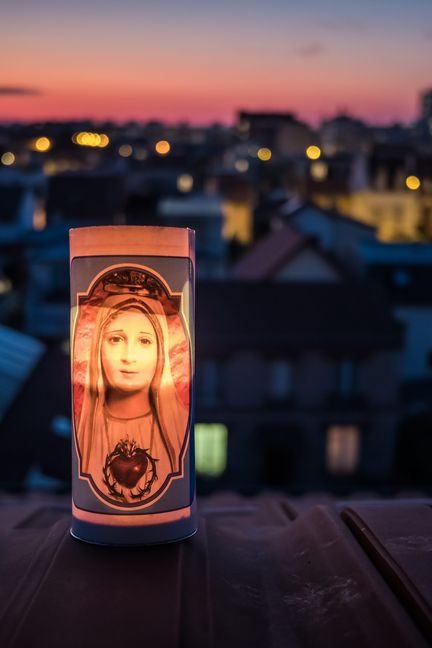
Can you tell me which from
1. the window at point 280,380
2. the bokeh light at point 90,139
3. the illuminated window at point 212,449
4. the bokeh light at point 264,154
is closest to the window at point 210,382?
the illuminated window at point 212,449

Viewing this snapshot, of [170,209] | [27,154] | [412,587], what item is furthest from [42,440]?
[27,154]

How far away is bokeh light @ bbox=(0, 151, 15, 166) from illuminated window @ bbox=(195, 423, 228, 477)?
56866 millimetres

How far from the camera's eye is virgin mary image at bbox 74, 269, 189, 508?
352 centimetres

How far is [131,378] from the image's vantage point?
3.53 m

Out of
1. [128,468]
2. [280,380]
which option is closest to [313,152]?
[280,380]

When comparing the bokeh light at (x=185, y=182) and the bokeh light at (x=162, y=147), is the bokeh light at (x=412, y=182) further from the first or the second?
the bokeh light at (x=162, y=147)

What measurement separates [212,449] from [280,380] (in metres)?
2.49

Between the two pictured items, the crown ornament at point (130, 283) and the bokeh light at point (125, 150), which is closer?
the crown ornament at point (130, 283)

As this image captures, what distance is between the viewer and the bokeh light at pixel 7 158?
2889 inches

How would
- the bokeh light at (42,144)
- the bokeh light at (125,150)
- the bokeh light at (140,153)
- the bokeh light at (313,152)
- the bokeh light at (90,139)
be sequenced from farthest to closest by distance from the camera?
the bokeh light at (125,150) < the bokeh light at (140,153) < the bokeh light at (90,139) < the bokeh light at (313,152) < the bokeh light at (42,144)

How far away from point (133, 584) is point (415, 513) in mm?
1457

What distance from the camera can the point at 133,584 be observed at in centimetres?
319

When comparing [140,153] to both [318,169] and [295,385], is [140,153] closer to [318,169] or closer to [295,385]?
[318,169]

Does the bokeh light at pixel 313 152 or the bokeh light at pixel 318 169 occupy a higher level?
the bokeh light at pixel 313 152
